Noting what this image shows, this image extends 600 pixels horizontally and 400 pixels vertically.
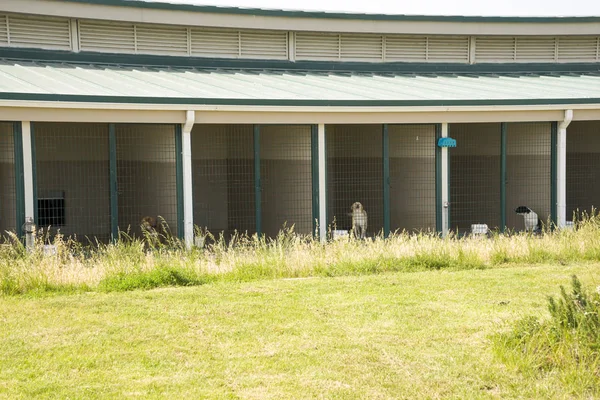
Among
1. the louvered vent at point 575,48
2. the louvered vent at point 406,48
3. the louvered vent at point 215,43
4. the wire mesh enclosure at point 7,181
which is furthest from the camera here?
the louvered vent at point 575,48

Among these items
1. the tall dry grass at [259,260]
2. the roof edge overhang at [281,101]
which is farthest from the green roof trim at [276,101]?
the tall dry grass at [259,260]

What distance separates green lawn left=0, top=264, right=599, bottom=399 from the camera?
630 cm

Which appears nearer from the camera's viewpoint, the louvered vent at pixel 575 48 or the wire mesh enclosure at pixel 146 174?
the wire mesh enclosure at pixel 146 174

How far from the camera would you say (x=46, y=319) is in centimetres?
848

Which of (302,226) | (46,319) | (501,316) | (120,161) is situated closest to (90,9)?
(120,161)

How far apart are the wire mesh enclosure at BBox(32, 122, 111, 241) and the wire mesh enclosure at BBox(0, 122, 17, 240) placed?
72.7 inches

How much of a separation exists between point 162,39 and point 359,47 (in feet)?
16.8

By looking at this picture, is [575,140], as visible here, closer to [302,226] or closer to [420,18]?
[420,18]

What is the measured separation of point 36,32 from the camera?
53.9ft

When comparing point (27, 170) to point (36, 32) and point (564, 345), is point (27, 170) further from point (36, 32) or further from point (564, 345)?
point (564, 345)

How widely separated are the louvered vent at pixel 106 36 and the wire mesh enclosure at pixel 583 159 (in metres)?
11.4

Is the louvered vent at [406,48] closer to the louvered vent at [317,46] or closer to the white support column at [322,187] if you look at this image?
the louvered vent at [317,46]

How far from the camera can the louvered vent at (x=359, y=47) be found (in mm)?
19359

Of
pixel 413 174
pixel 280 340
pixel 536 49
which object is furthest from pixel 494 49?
pixel 280 340
